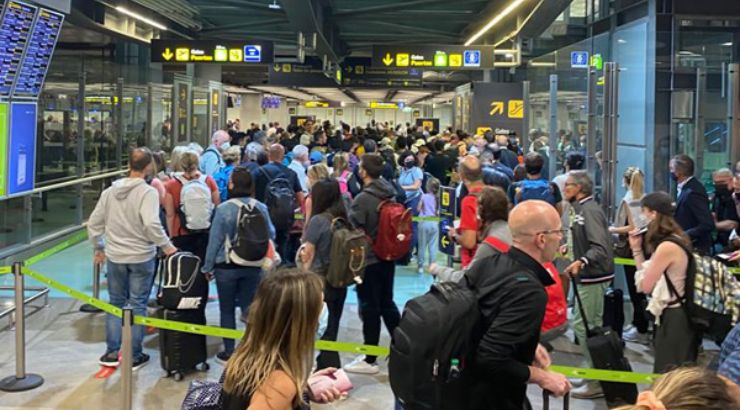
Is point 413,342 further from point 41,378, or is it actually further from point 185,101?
point 185,101

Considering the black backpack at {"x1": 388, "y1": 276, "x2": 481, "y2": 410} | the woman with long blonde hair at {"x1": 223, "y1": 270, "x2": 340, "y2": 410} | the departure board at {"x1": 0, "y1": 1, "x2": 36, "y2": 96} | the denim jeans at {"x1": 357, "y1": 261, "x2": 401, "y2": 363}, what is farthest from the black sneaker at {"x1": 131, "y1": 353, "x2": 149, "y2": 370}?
the woman with long blonde hair at {"x1": 223, "y1": 270, "x2": 340, "y2": 410}

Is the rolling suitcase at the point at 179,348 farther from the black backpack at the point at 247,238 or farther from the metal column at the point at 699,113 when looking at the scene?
the metal column at the point at 699,113

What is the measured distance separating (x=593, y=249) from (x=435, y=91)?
110 feet

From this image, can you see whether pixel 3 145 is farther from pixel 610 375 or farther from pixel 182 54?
pixel 182 54

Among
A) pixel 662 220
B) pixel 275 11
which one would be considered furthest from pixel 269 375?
pixel 275 11

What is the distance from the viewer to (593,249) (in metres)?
5.75

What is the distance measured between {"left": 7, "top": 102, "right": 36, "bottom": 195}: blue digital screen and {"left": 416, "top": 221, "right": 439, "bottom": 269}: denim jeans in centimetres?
459

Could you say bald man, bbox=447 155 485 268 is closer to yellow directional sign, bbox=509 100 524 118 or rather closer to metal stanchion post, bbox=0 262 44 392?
metal stanchion post, bbox=0 262 44 392

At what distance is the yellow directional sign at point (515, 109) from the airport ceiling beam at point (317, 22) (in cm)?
478

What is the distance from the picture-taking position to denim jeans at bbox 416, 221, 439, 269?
9.72 meters

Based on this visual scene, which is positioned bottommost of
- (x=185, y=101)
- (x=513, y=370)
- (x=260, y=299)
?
(x=513, y=370)

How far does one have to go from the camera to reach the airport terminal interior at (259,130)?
21.5 ft

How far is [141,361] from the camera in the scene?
6.18 m

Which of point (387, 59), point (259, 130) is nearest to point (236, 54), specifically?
point (259, 130)
